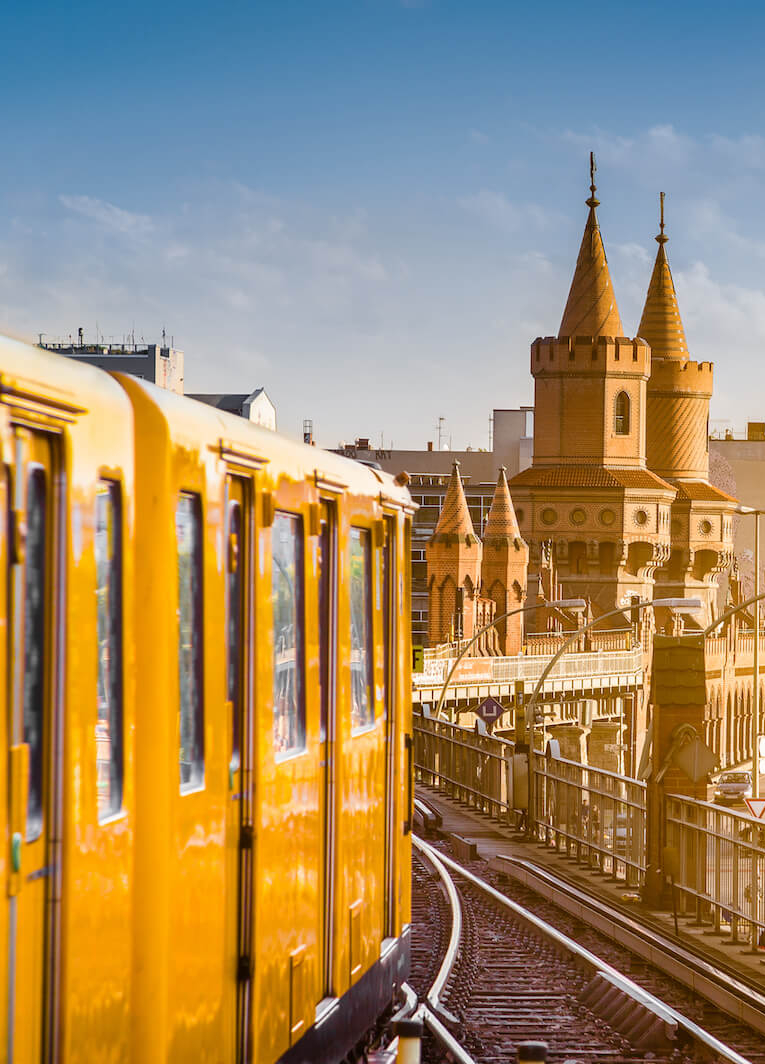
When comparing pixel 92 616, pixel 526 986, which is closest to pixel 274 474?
pixel 92 616

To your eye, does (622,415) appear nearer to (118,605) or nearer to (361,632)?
(361,632)

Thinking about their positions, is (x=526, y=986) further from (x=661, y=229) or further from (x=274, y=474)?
(x=661, y=229)

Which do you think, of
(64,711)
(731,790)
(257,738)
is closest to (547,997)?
(257,738)

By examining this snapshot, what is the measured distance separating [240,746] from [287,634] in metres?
0.89

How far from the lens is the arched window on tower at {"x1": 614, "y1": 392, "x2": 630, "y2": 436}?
360 feet

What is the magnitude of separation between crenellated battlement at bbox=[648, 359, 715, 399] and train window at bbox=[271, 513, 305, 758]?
115293mm

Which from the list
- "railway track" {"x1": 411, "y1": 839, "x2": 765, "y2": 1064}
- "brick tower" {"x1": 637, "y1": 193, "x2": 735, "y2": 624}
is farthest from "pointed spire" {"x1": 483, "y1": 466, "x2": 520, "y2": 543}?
"railway track" {"x1": 411, "y1": 839, "x2": 765, "y2": 1064}

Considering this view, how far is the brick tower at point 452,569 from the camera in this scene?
85312 millimetres

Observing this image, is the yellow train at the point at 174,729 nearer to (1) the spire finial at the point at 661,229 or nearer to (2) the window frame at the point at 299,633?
(2) the window frame at the point at 299,633

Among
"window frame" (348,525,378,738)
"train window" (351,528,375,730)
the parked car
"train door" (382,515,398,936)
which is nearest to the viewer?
"train window" (351,528,375,730)

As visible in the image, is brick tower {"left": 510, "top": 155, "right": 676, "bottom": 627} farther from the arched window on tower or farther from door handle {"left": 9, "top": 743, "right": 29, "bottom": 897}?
door handle {"left": 9, "top": 743, "right": 29, "bottom": 897}

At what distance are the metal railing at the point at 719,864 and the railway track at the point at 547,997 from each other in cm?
94

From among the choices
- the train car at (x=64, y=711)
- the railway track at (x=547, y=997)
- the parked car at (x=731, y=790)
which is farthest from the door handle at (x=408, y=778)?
the parked car at (x=731, y=790)

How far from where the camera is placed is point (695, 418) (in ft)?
399
